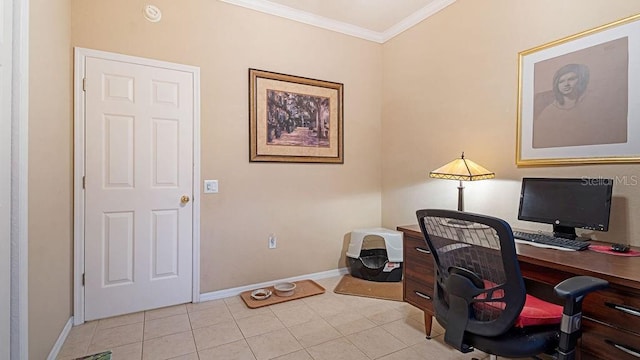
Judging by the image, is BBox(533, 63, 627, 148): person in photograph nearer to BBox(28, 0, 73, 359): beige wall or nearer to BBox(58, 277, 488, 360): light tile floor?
BBox(58, 277, 488, 360): light tile floor

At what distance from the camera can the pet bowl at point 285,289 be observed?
9.14ft

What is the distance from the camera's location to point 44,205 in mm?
1715

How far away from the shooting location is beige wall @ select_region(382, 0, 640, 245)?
1.88 m

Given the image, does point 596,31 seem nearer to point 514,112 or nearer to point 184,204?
point 514,112

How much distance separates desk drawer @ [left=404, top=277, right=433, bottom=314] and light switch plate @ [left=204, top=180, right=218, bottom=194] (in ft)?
5.84

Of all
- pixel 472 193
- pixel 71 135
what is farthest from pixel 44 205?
pixel 472 193

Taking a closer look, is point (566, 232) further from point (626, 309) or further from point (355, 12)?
point (355, 12)

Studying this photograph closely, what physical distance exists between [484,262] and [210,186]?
7.31ft

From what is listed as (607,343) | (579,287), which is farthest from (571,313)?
(607,343)

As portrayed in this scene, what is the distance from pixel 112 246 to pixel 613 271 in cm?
306

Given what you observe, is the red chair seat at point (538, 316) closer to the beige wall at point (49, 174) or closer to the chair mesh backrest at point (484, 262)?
the chair mesh backrest at point (484, 262)

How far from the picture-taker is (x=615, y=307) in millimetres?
1155

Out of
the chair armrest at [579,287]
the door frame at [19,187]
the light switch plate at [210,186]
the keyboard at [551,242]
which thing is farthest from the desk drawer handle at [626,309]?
the light switch plate at [210,186]

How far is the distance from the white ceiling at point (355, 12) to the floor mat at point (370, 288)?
8.83ft
